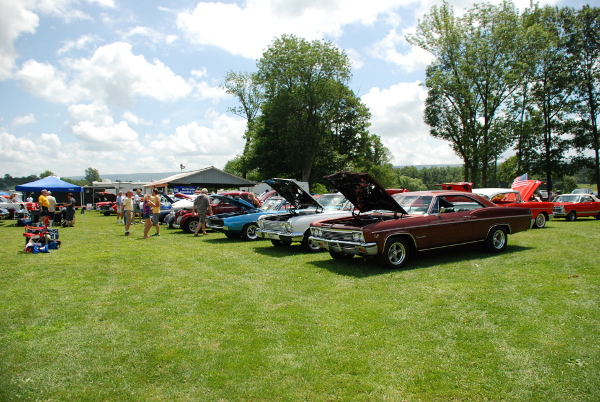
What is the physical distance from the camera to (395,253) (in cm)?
793

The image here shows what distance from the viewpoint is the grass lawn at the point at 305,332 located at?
10.8 ft

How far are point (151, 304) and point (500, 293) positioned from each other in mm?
4991

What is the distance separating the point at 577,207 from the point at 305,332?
781 inches


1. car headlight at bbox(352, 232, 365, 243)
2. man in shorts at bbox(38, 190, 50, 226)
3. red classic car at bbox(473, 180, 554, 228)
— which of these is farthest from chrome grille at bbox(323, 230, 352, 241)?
man in shorts at bbox(38, 190, 50, 226)

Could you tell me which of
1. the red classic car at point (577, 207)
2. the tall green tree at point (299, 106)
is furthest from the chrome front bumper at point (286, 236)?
the tall green tree at point (299, 106)

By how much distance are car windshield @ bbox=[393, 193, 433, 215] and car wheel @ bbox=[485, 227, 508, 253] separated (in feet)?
5.56

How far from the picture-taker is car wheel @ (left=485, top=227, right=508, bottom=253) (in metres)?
9.05

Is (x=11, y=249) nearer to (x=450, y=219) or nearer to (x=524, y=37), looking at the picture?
(x=450, y=219)

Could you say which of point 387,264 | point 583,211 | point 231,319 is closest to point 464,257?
point 387,264

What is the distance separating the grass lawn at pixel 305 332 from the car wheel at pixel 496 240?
2.46ft

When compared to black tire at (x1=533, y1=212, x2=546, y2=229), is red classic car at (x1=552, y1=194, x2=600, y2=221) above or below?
above

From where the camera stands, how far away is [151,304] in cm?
567

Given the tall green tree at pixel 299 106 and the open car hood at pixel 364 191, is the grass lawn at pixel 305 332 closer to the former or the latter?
the open car hood at pixel 364 191

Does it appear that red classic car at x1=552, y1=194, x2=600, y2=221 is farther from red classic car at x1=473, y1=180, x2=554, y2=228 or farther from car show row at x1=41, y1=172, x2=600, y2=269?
car show row at x1=41, y1=172, x2=600, y2=269
